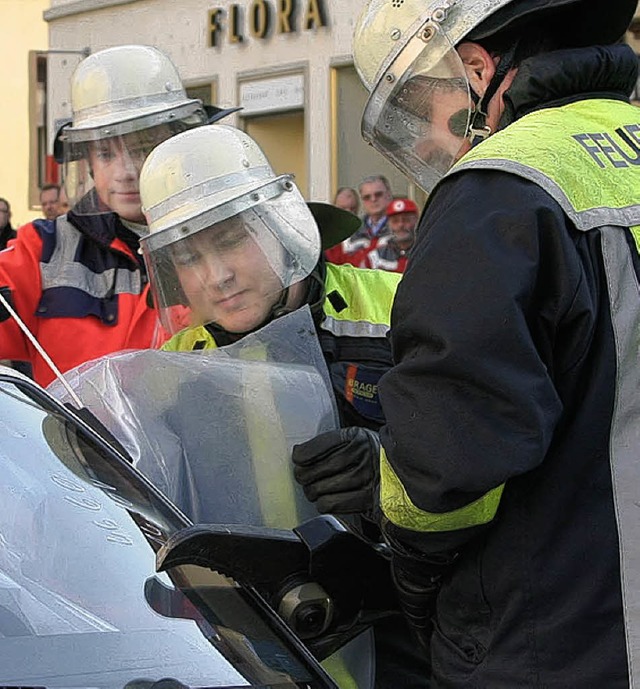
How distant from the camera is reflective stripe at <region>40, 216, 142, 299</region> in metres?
3.83

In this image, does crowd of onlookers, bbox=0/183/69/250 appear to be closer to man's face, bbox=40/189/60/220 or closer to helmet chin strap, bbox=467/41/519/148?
man's face, bbox=40/189/60/220

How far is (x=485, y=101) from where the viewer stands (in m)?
2.19

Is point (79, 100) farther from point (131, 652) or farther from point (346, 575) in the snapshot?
point (131, 652)

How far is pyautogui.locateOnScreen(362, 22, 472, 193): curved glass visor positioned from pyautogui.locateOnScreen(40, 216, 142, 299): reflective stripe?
154cm

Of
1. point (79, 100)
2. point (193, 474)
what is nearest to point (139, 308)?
point (79, 100)

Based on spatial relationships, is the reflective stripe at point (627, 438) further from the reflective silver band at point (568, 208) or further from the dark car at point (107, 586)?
the dark car at point (107, 586)

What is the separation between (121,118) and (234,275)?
3.48 feet

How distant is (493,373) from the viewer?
183 centimetres

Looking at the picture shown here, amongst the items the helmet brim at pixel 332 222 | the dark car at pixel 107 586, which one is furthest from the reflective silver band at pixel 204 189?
the dark car at pixel 107 586

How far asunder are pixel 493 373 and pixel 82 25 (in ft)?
47.9

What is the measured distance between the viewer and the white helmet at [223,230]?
286 cm

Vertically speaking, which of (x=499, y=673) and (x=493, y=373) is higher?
(x=493, y=373)

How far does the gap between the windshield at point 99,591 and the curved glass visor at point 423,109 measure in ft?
2.30

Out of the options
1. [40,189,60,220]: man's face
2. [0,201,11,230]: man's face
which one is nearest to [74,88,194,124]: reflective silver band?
[0,201,11,230]: man's face
